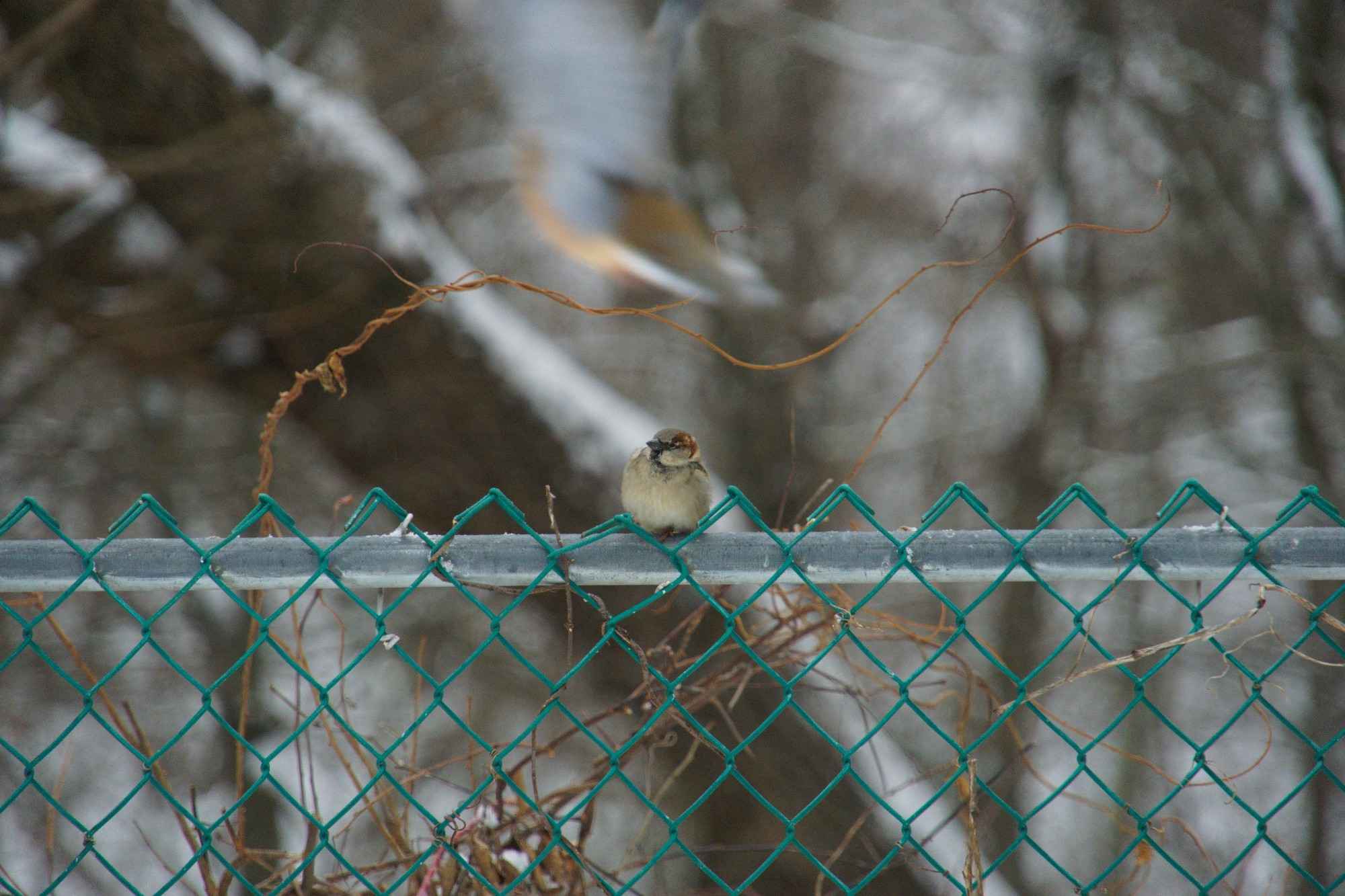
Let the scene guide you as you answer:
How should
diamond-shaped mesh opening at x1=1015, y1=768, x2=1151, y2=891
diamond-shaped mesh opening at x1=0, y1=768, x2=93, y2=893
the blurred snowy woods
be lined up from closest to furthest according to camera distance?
the blurred snowy woods
diamond-shaped mesh opening at x1=0, y1=768, x2=93, y2=893
diamond-shaped mesh opening at x1=1015, y1=768, x2=1151, y2=891

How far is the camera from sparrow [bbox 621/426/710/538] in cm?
159

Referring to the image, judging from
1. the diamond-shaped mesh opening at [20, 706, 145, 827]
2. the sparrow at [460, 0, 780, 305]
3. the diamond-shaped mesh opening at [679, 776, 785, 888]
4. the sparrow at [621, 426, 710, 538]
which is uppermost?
the sparrow at [460, 0, 780, 305]

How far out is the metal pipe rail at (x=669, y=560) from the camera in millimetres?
1145

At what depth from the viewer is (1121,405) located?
19.0 ft

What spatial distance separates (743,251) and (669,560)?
5.10 m

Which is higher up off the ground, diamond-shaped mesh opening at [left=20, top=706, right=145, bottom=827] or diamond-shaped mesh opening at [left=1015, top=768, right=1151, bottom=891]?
diamond-shaped mesh opening at [left=20, top=706, right=145, bottom=827]

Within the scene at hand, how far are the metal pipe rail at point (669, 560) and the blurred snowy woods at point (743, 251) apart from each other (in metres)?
1.90

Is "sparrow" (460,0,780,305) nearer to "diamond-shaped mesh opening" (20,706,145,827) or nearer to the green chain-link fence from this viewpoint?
the green chain-link fence

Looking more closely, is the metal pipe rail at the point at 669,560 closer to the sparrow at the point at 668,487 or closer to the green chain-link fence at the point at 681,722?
the green chain-link fence at the point at 681,722

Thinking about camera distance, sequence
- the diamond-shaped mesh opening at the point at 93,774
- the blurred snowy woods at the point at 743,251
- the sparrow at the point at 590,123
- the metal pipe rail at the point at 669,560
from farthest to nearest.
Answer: the diamond-shaped mesh opening at the point at 93,774
the blurred snowy woods at the point at 743,251
the sparrow at the point at 590,123
the metal pipe rail at the point at 669,560

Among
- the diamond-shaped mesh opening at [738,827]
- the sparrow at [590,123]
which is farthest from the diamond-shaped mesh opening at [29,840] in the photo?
the sparrow at [590,123]

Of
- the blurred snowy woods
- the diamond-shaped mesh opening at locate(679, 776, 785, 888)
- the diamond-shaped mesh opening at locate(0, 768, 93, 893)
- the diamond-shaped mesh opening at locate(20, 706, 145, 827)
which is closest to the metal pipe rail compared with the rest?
the blurred snowy woods

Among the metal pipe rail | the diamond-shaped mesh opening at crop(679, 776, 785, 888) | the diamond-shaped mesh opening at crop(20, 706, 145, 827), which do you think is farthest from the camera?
the diamond-shaped mesh opening at crop(20, 706, 145, 827)

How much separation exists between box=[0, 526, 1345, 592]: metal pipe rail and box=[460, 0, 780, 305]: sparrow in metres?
1.43
